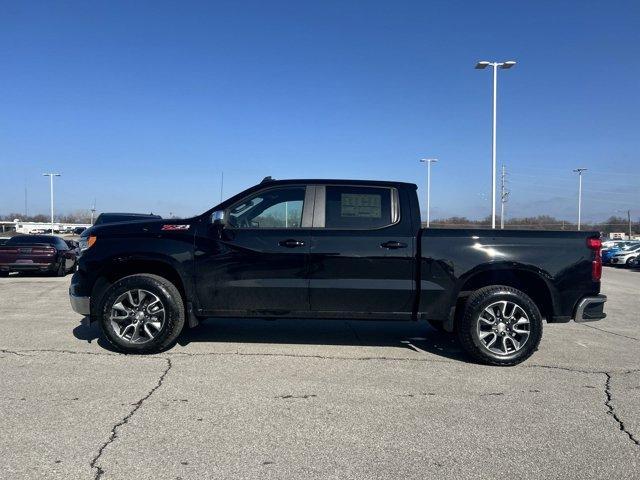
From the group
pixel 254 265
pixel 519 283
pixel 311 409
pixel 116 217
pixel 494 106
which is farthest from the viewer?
pixel 494 106

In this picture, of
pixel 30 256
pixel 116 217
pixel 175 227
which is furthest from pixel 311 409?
pixel 30 256

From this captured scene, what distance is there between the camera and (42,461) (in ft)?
10.5

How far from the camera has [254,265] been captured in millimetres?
5566

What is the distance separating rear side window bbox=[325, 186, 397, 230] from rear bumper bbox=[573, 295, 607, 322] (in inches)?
86.9

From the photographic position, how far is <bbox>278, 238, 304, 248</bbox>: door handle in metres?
5.54

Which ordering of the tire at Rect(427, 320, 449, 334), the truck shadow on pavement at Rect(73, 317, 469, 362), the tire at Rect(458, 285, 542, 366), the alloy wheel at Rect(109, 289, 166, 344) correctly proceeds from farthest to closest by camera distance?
the tire at Rect(427, 320, 449, 334) < the truck shadow on pavement at Rect(73, 317, 469, 362) < the alloy wheel at Rect(109, 289, 166, 344) < the tire at Rect(458, 285, 542, 366)

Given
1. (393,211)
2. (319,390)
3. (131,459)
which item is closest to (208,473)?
(131,459)

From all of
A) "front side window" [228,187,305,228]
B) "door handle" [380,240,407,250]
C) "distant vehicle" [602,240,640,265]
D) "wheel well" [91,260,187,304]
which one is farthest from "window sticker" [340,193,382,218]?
"distant vehicle" [602,240,640,265]

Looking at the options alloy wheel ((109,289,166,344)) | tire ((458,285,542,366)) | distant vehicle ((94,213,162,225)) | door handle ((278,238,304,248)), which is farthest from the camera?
distant vehicle ((94,213,162,225))

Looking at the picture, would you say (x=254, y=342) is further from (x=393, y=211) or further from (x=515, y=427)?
(x=515, y=427)

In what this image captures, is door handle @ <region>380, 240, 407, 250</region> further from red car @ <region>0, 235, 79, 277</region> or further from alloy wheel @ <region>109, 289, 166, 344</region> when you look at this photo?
red car @ <region>0, 235, 79, 277</region>

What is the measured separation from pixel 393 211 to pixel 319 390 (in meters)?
2.15

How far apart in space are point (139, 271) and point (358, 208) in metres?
2.61

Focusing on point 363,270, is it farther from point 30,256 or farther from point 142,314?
point 30,256
